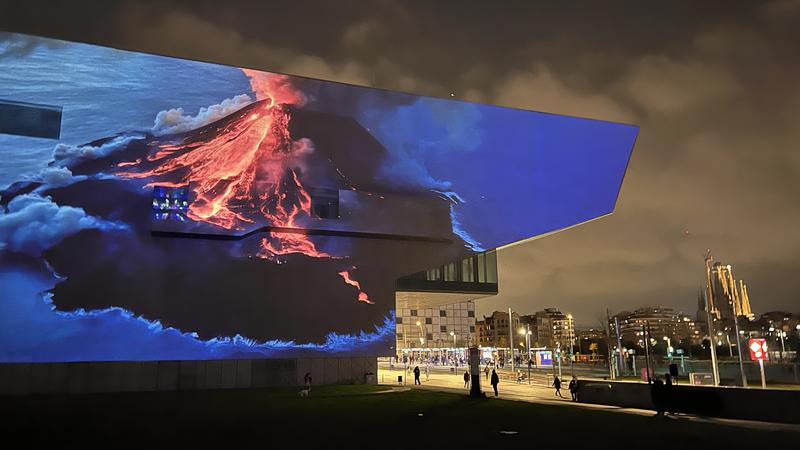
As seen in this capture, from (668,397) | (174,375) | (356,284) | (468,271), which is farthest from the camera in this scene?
(468,271)

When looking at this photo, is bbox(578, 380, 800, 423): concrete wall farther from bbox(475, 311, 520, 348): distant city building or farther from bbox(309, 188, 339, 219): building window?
bbox(475, 311, 520, 348): distant city building

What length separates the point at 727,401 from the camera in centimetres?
1677

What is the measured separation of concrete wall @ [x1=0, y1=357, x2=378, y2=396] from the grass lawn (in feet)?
23.5

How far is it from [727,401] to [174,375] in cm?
2633

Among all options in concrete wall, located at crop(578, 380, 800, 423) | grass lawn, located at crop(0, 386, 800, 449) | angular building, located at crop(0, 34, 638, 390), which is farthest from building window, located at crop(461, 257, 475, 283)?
concrete wall, located at crop(578, 380, 800, 423)

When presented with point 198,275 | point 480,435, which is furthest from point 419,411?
point 198,275

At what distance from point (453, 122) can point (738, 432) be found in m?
24.3

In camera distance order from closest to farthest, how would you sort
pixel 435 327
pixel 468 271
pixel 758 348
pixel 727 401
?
pixel 727 401 < pixel 758 348 < pixel 468 271 < pixel 435 327

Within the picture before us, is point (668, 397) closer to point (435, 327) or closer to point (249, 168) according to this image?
point (249, 168)

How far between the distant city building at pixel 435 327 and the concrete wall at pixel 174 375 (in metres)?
42.5

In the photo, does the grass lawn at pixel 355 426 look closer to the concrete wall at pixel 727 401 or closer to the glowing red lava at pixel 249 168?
the concrete wall at pixel 727 401

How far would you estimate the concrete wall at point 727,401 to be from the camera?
15.4 metres

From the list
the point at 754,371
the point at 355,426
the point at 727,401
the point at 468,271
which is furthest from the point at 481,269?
the point at 355,426

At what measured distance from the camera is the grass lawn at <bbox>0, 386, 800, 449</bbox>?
474 inches
